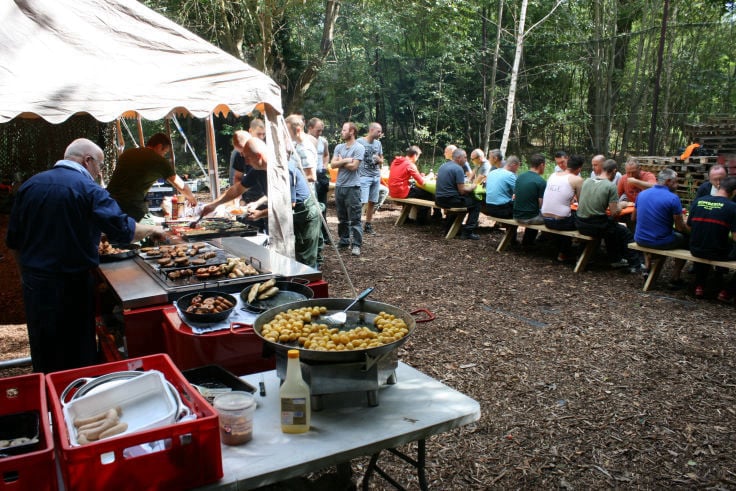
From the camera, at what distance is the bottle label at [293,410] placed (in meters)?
2.05

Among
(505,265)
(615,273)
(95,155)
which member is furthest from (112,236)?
(615,273)

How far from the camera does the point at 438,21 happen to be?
18.2 m

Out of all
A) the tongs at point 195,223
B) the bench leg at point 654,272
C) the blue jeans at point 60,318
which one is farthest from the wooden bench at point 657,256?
the blue jeans at point 60,318

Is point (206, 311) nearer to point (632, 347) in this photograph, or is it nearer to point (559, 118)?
point (632, 347)

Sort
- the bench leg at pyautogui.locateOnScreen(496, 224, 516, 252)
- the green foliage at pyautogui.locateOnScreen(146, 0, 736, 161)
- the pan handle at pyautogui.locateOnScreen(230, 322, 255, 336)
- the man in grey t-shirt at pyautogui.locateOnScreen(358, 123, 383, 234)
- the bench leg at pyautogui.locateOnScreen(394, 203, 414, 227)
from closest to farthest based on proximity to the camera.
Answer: the pan handle at pyautogui.locateOnScreen(230, 322, 255, 336) → the bench leg at pyautogui.locateOnScreen(496, 224, 516, 252) → the man in grey t-shirt at pyautogui.locateOnScreen(358, 123, 383, 234) → the bench leg at pyautogui.locateOnScreen(394, 203, 414, 227) → the green foliage at pyautogui.locateOnScreen(146, 0, 736, 161)

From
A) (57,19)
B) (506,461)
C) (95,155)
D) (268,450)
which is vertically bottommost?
(506,461)

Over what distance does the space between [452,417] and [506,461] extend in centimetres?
155

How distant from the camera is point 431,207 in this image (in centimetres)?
1139

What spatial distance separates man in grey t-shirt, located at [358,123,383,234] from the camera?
31.2 feet

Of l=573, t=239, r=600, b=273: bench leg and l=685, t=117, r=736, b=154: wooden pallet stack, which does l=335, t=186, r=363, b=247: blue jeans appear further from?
l=685, t=117, r=736, b=154: wooden pallet stack

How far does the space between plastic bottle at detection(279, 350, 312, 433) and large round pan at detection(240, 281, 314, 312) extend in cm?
110

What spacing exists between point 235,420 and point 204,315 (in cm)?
108

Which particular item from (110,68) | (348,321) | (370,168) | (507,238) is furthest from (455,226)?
(348,321)

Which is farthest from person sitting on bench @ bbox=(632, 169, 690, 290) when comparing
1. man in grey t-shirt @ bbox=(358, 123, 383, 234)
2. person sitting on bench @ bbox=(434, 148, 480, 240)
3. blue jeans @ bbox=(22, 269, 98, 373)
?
blue jeans @ bbox=(22, 269, 98, 373)
